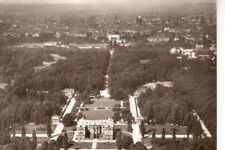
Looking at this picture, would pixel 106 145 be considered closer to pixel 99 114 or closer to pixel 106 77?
pixel 99 114

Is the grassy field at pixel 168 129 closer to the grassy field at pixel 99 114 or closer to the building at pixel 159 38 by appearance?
the grassy field at pixel 99 114

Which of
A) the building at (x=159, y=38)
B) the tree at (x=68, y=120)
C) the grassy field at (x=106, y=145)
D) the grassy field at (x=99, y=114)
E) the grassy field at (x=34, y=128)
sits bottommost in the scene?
the grassy field at (x=106, y=145)

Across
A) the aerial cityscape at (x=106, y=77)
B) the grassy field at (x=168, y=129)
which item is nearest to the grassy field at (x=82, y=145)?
the aerial cityscape at (x=106, y=77)

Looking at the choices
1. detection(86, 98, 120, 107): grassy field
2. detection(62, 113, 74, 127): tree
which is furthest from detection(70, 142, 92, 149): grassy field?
detection(86, 98, 120, 107): grassy field

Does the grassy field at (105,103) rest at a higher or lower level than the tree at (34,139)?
higher

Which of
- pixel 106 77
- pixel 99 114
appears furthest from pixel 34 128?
pixel 106 77

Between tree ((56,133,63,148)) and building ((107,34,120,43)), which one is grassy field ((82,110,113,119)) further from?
building ((107,34,120,43))
